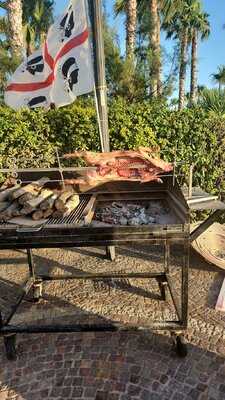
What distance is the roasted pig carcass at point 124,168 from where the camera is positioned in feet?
9.27

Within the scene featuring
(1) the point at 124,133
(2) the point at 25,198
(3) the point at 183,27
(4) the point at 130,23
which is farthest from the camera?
(3) the point at 183,27

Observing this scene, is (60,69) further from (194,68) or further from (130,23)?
(194,68)

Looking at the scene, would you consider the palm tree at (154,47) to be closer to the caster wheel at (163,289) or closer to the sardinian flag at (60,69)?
the sardinian flag at (60,69)

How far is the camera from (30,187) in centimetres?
283

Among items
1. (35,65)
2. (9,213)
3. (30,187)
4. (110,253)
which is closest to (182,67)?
(110,253)

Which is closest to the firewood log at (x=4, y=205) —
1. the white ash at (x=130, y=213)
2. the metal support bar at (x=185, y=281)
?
the white ash at (x=130, y=213)

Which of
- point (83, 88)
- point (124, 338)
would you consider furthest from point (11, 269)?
point (83, 88)

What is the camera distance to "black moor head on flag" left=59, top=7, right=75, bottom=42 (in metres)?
3.34

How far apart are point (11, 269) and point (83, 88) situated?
2.51 metres

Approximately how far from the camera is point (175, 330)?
2600 millimetres

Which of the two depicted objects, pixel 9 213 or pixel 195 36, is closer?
pixel 9 213

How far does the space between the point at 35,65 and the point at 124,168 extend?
1.43 m

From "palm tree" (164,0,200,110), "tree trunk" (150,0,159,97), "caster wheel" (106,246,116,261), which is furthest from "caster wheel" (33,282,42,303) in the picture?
"palm tree" (164,0,200,110)

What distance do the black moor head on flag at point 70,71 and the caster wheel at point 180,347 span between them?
2394 millimetres
